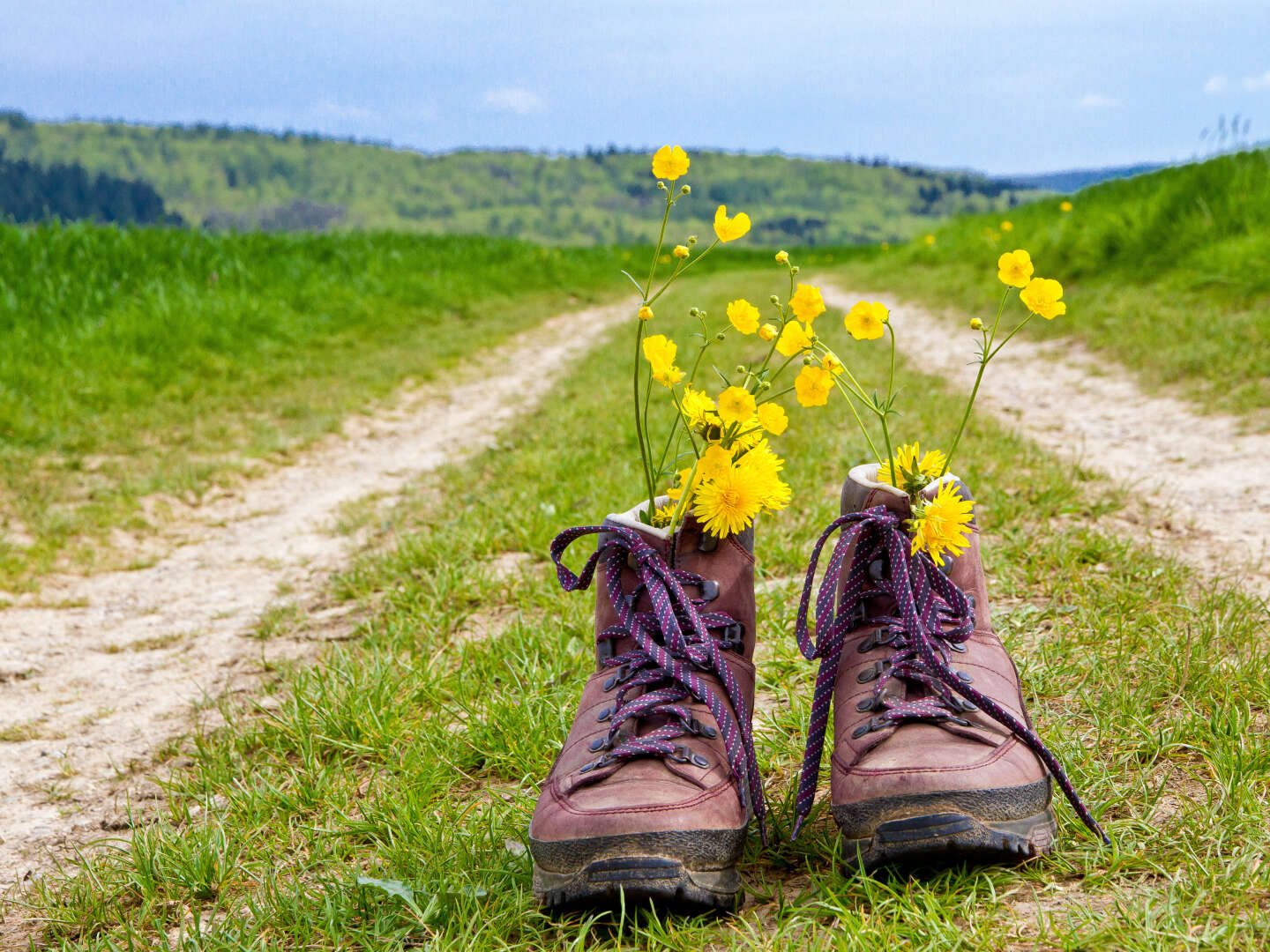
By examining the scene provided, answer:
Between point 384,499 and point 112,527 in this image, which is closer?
point 112,527

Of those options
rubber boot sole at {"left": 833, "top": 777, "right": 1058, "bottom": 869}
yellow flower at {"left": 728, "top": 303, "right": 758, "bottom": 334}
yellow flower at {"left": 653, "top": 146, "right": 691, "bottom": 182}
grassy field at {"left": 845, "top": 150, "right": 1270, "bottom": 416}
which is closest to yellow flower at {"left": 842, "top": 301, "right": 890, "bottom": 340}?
yellow flower at {"left": 728, "top": 303, "right": 758, "bottom": 334}

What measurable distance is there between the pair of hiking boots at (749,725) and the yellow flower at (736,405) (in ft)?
0.95

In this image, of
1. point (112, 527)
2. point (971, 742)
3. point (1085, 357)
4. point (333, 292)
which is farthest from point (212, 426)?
point (1085, 357)

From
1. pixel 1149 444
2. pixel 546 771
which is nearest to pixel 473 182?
pixel 1149 444

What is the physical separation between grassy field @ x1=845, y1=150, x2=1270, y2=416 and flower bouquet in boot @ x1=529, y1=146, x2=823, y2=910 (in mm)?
4120

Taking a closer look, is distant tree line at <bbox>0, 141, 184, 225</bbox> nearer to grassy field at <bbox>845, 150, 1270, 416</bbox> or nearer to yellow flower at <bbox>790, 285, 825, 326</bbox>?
grassy field at <bbox>845, 150, 1270, 416</bbox>

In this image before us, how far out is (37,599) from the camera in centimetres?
351

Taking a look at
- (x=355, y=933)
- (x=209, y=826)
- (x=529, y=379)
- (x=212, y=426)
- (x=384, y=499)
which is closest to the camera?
(x=355, y=933)

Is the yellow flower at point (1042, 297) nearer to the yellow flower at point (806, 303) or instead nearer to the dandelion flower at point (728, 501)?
the yellow flower at point (806, 303)

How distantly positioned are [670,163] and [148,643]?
2.58m

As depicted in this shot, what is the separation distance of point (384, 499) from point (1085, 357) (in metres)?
5.16

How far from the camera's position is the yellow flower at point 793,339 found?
1.49 m

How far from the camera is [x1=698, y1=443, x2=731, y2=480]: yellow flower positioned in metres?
1.53

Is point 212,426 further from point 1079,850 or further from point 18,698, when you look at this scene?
point 1079,850
